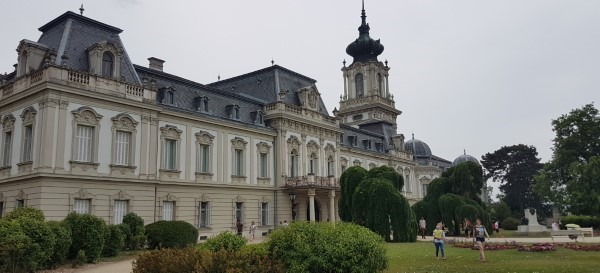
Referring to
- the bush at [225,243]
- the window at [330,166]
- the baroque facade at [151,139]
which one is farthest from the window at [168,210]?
the bush at [225,243]

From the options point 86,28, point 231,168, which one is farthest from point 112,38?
point 231,168

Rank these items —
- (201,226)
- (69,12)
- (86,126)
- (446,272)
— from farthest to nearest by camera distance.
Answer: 1. (201,226)
2. (69,12)
3. (86,126)
4. (446,272)

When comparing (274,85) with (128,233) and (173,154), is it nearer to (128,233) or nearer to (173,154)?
(173,154)

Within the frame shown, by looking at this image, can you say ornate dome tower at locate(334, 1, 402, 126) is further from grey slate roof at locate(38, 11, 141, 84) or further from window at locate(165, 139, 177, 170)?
grey slate roof at locate(38, 11, 141, 84)

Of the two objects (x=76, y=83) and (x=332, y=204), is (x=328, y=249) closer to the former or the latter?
(x=76, y=83)

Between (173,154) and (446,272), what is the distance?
21.2m

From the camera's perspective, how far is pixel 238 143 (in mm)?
36062

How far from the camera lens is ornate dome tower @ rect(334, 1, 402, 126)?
72.8m

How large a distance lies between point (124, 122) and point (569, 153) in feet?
130

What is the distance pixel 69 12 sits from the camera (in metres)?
27.8

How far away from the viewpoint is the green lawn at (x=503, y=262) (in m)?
14.9

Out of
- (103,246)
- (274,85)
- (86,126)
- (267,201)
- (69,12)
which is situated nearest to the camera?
(103,246)

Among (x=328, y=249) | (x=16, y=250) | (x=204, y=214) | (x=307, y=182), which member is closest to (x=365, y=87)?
(x=307, y=182)

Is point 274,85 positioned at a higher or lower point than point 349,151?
higher
